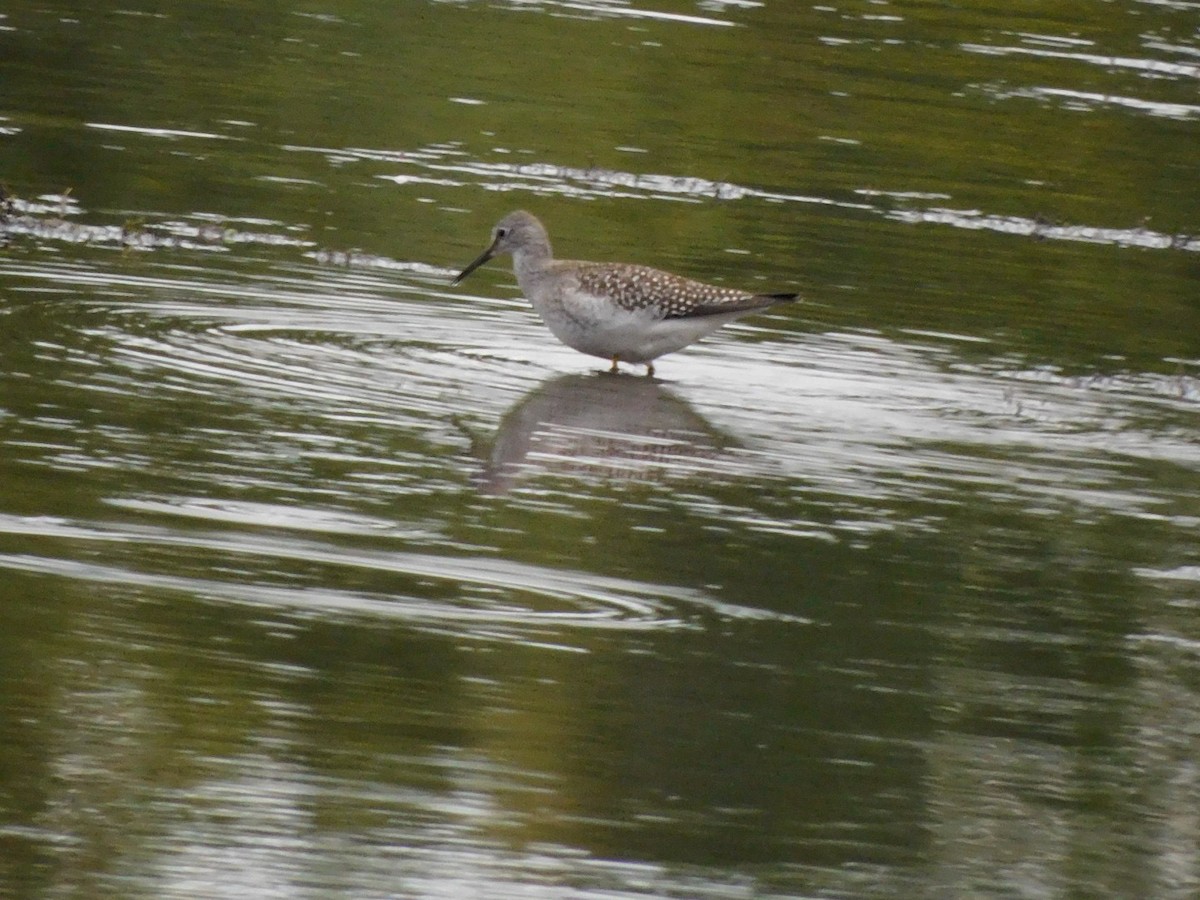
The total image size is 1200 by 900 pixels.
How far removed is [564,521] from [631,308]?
3.43 meters

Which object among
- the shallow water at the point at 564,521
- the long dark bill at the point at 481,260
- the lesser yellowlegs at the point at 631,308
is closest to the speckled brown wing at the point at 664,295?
the lesser yellowlegs at the point at 631,308

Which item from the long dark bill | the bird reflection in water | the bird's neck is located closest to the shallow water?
the bird reflection in water

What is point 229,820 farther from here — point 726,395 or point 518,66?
point 518,66

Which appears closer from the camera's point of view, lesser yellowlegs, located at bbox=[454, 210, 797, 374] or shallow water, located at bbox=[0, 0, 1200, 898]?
shallow water, located at bbox=[0, 0, 1200, 898]

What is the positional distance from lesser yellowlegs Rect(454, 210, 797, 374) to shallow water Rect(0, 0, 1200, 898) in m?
0.24

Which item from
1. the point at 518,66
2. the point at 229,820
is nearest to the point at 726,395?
the point at 229,820

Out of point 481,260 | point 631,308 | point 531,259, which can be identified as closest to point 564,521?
point 631,308

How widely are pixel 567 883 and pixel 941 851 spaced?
1199mm

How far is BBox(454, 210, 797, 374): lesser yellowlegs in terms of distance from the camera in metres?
13.6

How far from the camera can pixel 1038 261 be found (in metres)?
18.2

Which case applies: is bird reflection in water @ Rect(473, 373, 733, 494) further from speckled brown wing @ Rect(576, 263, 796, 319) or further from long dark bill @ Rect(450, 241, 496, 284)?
long dark bill @ Rect(450, 241, 496, 284)

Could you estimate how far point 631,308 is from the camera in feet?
44.5

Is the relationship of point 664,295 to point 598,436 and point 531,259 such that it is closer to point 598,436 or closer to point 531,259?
point 531,259

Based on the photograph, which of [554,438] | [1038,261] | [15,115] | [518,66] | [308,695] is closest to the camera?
[308,695]
